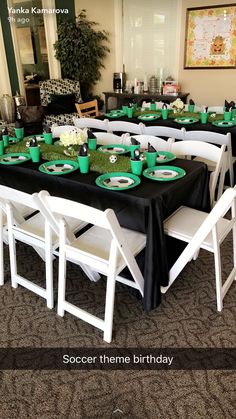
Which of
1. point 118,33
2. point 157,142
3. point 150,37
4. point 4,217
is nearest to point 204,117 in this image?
point 157,142

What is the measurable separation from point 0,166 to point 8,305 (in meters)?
0.96

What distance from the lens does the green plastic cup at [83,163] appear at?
75.2 inches

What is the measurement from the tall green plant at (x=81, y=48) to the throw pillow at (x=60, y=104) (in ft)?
1.93

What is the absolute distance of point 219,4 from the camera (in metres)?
4.31

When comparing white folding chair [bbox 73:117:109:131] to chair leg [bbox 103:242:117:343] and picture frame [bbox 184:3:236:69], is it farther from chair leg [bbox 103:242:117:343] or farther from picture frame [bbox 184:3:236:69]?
picture frame [bbox 184:3:236:69]

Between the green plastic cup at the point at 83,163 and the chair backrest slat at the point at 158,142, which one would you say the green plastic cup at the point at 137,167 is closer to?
the green plastic cup at the point at 83,163

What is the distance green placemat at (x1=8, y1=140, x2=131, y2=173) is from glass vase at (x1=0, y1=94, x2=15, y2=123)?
2.49m

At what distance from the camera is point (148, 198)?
1574mm

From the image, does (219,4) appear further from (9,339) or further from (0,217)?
(9,339)

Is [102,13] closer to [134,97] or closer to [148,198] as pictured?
[134,97]

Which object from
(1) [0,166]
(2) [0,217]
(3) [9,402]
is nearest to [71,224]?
(2) [0,217]
